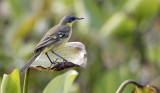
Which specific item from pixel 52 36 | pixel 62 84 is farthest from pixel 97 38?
pixel 62 84

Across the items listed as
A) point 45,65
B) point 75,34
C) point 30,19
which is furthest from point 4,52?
point 45,65

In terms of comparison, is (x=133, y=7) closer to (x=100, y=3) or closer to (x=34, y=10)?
(x=100, y=3)

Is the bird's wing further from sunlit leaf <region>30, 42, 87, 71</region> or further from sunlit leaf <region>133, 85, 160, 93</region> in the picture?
sunlit leaf <region>133, 85, 160, 93</region>

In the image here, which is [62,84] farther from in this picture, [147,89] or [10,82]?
[147,89]

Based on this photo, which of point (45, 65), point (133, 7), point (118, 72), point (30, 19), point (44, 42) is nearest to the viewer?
point (45, 65)

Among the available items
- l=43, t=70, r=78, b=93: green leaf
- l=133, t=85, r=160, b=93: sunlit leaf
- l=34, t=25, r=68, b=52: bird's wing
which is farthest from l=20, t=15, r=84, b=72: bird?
l=133, t=85, r=160, b=93: sunlit leaf

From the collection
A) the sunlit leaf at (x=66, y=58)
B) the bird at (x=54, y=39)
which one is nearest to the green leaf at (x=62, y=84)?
the sunlit leaf at (x=66, y=58)

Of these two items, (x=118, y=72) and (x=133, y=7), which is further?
(x=133, y=7)
